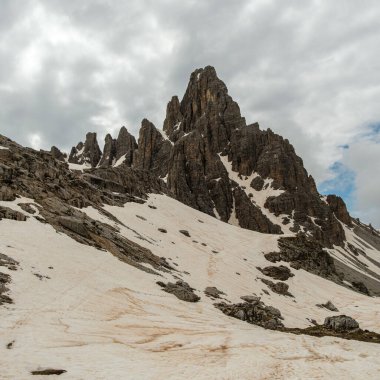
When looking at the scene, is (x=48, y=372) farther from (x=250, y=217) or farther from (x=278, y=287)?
(x=250, y=217)

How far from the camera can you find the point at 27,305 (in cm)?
2514

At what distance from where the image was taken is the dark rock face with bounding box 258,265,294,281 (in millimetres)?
68562

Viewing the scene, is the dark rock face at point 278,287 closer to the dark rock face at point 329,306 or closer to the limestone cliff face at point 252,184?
the dark rock face at point 329,306

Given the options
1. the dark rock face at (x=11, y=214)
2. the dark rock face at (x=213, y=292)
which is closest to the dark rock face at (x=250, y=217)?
the dark rock face at (x=213, y=292)

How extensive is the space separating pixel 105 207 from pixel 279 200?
115m

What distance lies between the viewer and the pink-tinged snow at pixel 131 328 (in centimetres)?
1642

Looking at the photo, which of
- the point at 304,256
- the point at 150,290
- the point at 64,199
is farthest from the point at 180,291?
the point at 304,256

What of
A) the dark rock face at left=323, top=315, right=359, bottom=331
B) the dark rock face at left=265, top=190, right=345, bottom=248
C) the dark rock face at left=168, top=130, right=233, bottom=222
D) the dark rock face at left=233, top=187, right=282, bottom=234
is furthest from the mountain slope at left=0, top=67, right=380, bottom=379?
the dark rock face at left=265, top=190, right=345, bottom=248

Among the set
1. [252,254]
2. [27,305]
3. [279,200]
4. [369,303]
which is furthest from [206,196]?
[27,305]

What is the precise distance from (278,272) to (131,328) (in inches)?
1962

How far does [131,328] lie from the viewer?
975 inches

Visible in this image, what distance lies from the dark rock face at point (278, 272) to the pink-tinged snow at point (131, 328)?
36.6 feet

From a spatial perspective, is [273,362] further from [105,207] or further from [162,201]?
[162,201]

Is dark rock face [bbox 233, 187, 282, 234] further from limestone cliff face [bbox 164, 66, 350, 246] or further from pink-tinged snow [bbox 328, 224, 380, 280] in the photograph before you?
pink-tinged snow [bbox 328, 224, 380, 280]
